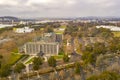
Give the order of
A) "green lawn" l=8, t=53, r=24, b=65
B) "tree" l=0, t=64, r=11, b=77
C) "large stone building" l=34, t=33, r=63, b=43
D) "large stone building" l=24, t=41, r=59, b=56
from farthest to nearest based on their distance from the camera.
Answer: "large stone building" l=34, t=33, r=63, b=43, "large stone building" l=24, t=41, r=59, b=56, "green lawn" l=8, t=53, r=24, b=65, "tree" l=0, t=64, r=11, b=77

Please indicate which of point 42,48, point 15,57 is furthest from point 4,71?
point 42,48

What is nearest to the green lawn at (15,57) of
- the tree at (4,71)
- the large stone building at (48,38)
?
the tree at (4,71)

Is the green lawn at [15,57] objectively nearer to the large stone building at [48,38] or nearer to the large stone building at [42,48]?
the large stone building at [42,48]

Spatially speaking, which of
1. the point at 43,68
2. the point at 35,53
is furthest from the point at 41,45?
the point at 43,68

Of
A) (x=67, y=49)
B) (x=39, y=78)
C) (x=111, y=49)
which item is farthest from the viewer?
(x=67, y=49)

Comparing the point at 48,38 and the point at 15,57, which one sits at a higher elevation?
the point at 48,38

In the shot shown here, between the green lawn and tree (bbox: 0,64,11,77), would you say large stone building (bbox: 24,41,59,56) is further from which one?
tree (bbox: 0,64,11,77)

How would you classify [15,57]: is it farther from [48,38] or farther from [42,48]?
[48,38]

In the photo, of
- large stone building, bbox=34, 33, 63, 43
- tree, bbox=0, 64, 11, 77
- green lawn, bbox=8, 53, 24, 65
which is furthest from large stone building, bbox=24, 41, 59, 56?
tree, bbox=0, 64, 11, 77

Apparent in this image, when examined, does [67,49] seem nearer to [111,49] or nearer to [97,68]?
[111,49]
